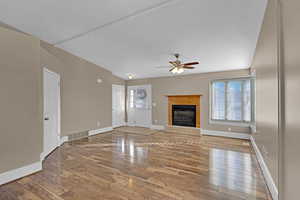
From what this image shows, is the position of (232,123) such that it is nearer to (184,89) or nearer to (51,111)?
(184,89)

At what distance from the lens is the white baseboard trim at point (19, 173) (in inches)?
91.5

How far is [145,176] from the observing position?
2547mm

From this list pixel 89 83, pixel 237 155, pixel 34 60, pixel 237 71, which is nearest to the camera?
pixel 34 60

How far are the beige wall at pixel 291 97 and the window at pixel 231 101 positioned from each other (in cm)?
361

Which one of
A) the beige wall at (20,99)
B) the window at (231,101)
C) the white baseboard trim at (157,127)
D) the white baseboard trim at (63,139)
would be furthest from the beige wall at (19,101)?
the window at (231,101)

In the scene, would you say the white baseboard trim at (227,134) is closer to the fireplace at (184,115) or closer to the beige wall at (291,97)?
the fireplace at (184,115)

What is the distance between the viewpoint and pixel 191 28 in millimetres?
3055

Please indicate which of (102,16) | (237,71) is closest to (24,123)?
(102,16)

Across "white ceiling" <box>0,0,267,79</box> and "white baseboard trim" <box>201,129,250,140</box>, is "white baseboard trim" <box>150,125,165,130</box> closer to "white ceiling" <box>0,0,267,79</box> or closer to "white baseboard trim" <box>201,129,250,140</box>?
"white baseboard trim" <box>201,129,250,140</box>

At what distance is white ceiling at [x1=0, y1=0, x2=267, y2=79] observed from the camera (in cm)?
251

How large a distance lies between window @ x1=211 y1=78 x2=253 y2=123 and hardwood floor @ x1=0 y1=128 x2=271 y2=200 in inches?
55.2

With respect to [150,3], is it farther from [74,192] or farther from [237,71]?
[237,71]

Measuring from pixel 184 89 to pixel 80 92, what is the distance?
3981mm

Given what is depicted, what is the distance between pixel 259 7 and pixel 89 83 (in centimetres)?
514
